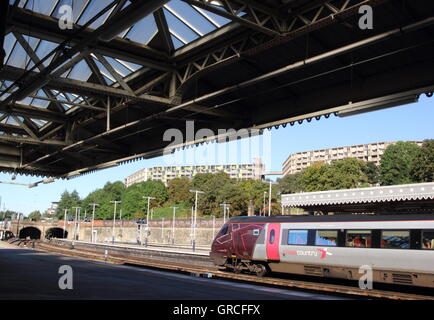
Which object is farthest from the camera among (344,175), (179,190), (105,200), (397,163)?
(105,200)

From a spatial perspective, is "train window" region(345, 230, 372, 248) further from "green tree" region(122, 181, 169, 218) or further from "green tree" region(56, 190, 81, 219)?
"green tree" region(56, 190, 81, 219)

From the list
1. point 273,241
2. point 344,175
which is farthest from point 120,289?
point 344,175

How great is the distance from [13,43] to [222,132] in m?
9.06

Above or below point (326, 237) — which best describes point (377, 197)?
above

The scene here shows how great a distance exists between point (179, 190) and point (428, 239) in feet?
426

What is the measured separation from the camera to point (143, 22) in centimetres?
1420

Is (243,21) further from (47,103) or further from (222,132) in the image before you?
(47,103)

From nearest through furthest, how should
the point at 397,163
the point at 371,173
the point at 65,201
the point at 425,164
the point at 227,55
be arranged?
the point at 227,55 → the point at 425,164 → the point at 397,163 → the point at 371,173 → the point at 65,201

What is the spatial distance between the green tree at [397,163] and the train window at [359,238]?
96394 mm

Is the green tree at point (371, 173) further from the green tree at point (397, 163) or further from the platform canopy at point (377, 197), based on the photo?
the platform canopy at point (377, 197)

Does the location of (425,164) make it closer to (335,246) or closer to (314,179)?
(314,179)

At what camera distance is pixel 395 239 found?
17359 millimetres

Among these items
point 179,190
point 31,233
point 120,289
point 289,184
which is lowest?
point 31,233

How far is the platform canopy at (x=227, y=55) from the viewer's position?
37.3ft
